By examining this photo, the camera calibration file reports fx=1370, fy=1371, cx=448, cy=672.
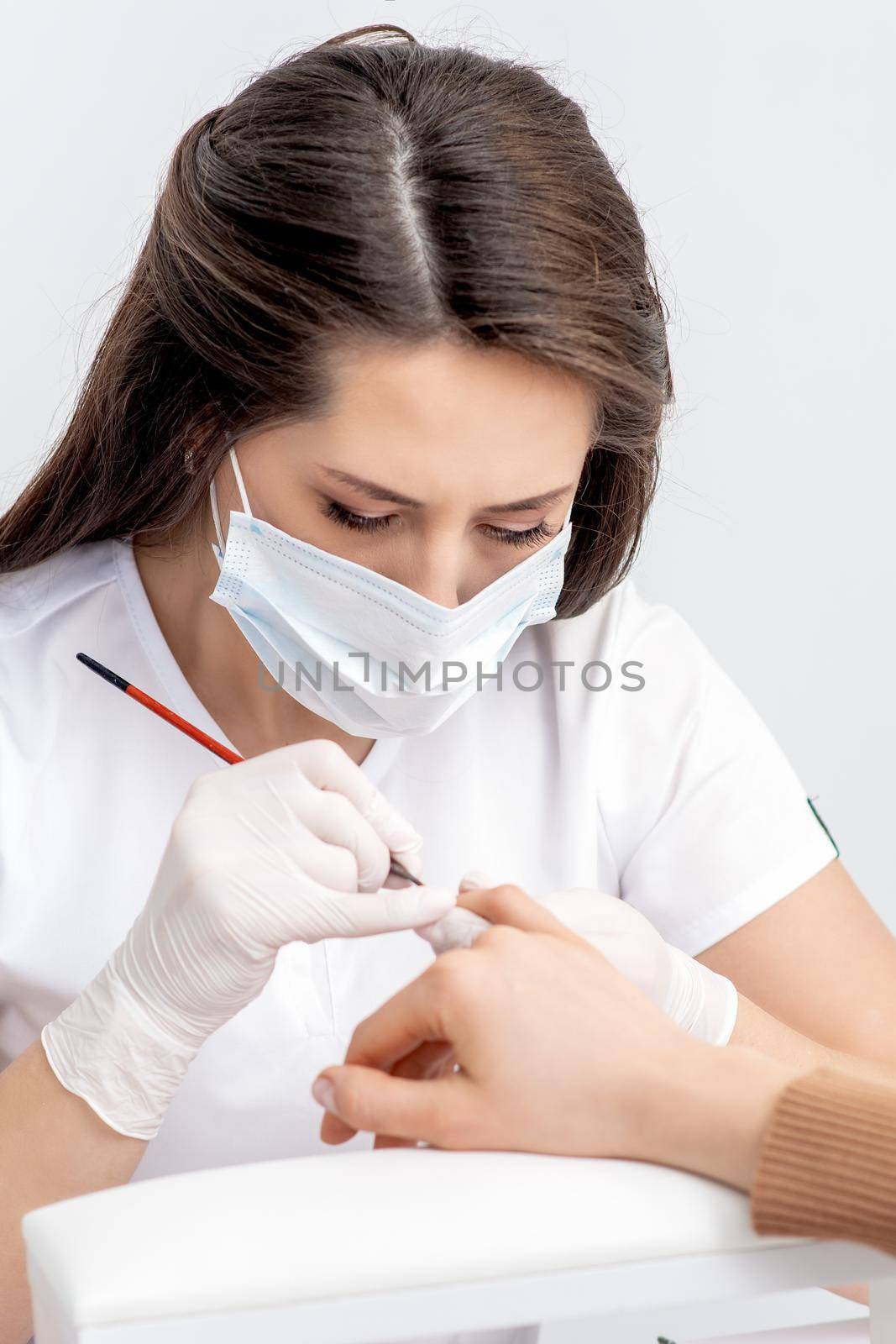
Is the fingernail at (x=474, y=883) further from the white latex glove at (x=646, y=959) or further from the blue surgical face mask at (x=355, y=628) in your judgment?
the blue surgical face mask at (x=355, y=628)

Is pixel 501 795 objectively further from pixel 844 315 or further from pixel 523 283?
pixel 844 315

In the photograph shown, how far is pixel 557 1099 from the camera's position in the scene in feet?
2.45

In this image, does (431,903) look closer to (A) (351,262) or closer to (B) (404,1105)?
(B) (404,1105)

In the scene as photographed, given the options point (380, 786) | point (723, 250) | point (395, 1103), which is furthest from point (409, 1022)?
point (723, 250)

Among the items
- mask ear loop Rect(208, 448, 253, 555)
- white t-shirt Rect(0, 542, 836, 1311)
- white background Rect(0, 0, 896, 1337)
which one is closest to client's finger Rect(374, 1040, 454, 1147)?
white t-shirt Rect(0, 542, 836, 1311)

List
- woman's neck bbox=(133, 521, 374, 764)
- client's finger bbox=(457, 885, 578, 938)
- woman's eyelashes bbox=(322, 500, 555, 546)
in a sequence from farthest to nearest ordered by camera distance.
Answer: woman's neck bbox=(133, 521, 374, 764) < woman's eyelashes bbox=(322, 500, 555, 546) < client's finger bbox=(457, 885, 578, 938)

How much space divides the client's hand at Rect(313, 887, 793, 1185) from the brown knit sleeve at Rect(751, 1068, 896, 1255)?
0.02 meters

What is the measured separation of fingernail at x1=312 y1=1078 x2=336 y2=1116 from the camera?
2.65 ft

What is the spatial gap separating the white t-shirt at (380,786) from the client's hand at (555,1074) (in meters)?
0.44

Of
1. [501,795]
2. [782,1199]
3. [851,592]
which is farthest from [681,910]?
[851,592]

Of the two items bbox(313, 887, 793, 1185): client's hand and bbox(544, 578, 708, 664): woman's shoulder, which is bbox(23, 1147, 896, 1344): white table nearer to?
bbox(313, 887, 793, 1185): client's hand

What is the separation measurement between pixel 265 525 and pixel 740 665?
42.1 inches

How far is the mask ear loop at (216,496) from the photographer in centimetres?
118

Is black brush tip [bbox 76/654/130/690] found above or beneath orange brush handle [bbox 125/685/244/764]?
above
